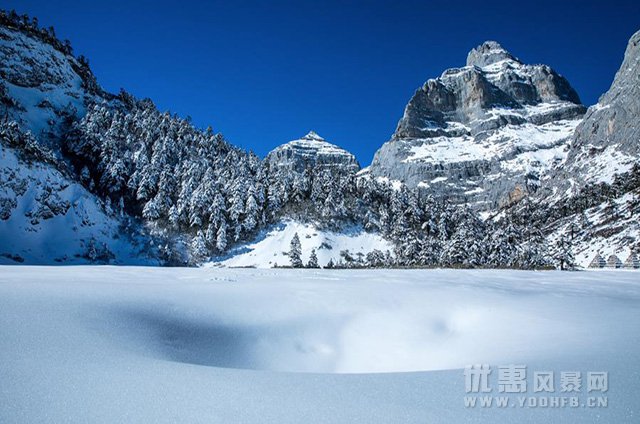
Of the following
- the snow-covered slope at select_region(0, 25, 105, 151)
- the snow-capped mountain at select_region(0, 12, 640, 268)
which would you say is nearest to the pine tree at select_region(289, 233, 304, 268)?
the snow-capped mountain at select_region(0, 12, 640, 268)

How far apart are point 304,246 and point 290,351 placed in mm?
46647

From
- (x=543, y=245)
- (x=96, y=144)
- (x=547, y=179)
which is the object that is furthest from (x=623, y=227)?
(x=96, y=144)

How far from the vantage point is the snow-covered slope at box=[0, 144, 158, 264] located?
37.5 meters

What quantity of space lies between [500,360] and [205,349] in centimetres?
401

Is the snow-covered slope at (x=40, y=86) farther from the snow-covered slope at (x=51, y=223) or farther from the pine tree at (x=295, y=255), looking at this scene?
the pine tree at (x=295, y=255)

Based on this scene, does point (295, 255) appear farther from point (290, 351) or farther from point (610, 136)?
point (610, 136)

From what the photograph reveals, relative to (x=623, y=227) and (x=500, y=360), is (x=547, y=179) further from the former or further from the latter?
(x=500, y=360)

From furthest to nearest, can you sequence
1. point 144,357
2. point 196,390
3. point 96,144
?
point 96,144
point 144,357
point 196,390

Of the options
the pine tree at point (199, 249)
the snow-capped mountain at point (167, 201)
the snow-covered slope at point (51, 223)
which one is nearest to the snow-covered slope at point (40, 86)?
the snow-capped mountain at point (167, 201)

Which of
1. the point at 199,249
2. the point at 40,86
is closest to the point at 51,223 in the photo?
the point at 199,249

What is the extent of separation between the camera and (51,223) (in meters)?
40.5

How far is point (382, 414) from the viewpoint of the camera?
288cm

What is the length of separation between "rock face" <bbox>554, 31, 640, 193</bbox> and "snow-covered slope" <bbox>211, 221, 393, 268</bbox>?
130064 millimetres

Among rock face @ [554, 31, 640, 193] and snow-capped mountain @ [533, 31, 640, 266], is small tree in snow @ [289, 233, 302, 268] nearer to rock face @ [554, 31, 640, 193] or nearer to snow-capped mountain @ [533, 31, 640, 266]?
snow-capped mountain @ [533, 31, 640, 266]
